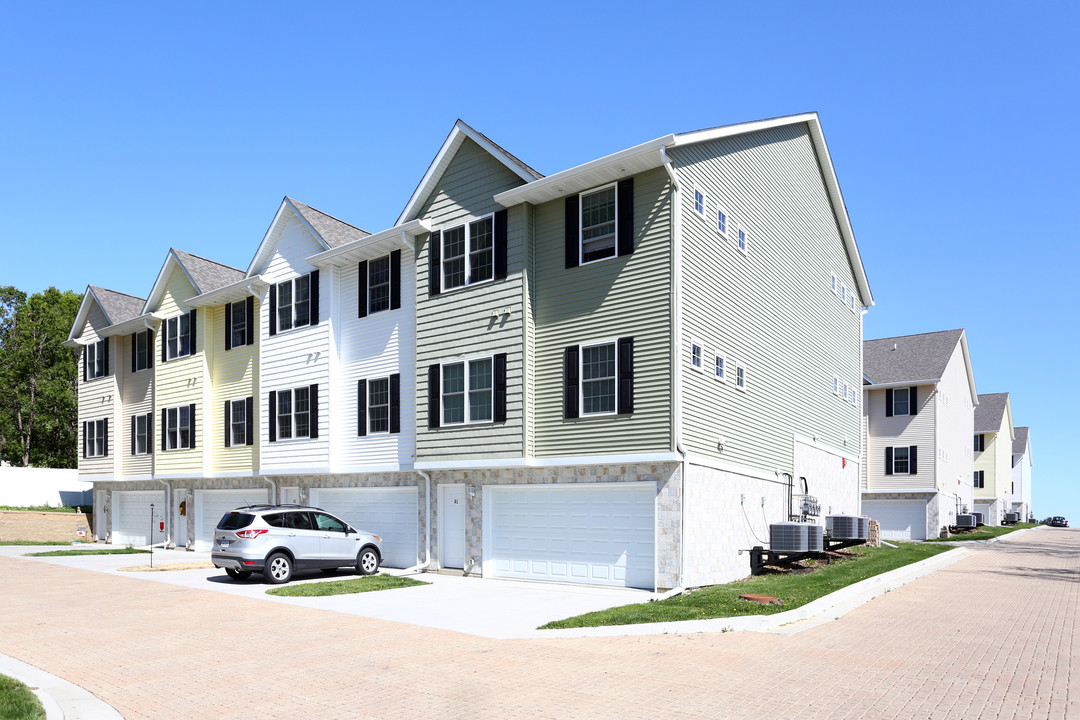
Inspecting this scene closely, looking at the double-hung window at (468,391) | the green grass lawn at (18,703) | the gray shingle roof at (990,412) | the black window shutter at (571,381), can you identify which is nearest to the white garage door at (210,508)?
the double-hung window at (468,391)

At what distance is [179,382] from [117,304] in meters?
7.90

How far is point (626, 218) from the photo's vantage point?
18688mm

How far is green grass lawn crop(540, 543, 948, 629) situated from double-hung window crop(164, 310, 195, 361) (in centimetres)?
2256

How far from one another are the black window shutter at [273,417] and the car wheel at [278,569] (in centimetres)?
733

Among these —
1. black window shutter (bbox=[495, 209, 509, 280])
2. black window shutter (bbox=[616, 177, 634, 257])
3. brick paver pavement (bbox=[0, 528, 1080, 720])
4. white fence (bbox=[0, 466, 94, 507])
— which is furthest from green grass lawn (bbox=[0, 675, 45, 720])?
white fence (bbox=[0, 466, 94, 507])

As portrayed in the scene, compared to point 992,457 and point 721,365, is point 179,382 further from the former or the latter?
point 992,457

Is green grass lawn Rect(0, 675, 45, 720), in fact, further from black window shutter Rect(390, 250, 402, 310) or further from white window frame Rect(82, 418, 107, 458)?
white window frame Rect(82, 418, 107, 458)

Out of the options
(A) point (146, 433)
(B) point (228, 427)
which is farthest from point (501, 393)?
(A) point (146, 433)

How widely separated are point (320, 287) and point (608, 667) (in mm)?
18358

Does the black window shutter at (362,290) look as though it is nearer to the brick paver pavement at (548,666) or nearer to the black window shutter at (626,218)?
the black window shutter at (626,218)

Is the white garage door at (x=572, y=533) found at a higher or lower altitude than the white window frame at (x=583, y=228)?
lower

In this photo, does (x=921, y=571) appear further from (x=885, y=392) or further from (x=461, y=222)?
(x=885, y=392)

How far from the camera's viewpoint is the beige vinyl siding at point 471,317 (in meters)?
20.0

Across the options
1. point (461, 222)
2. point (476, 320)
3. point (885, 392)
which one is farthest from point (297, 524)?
point (885, 392)
